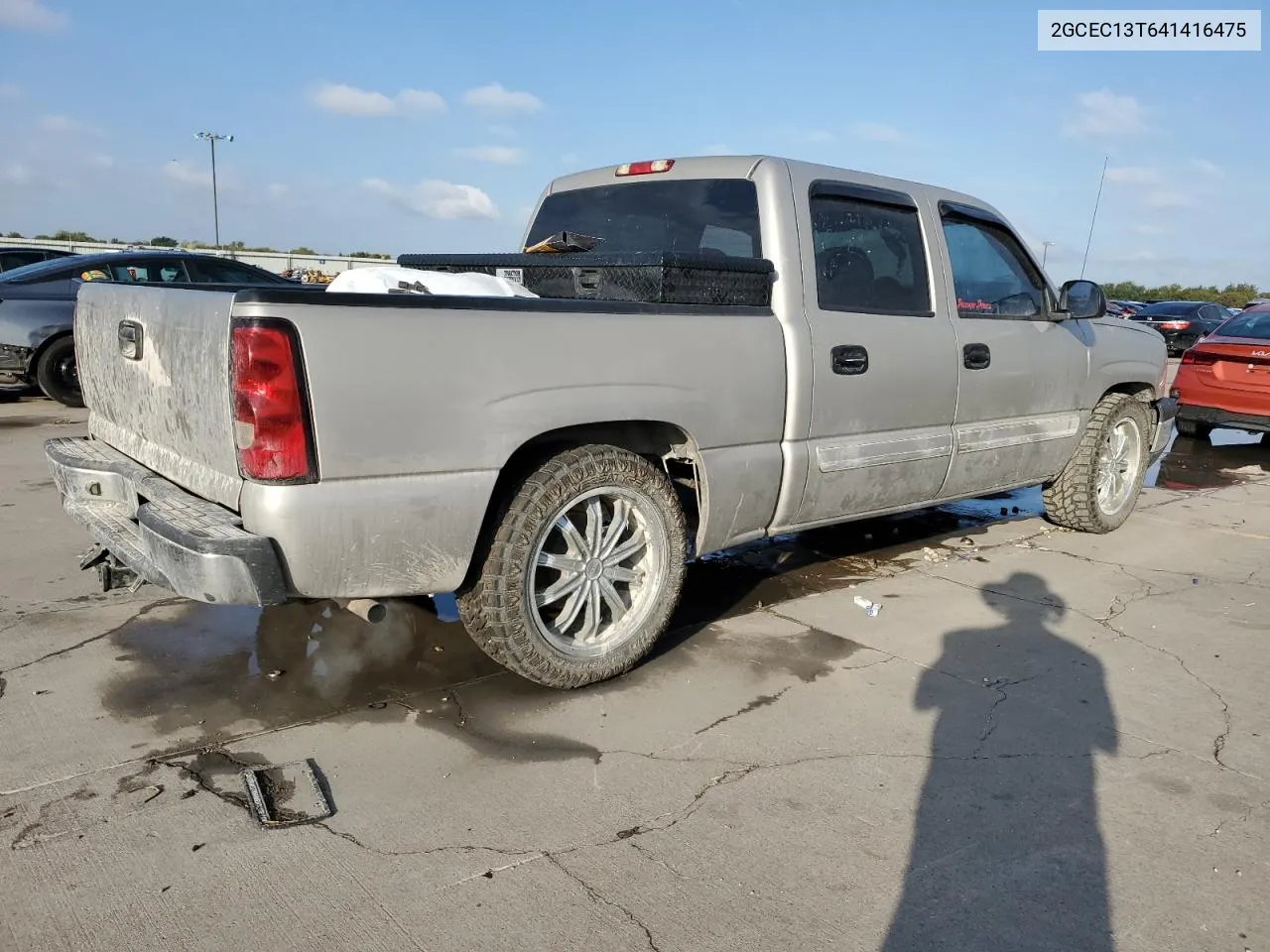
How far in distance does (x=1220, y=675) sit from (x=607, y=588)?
8.30 ft

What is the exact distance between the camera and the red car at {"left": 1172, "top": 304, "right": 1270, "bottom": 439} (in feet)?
31.2

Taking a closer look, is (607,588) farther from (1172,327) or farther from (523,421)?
(1172,327)

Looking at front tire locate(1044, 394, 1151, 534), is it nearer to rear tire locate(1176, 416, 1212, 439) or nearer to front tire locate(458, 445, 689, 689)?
front tire locate(458, 445, 689, 689)

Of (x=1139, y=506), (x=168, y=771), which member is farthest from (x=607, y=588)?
(x=1139, y=506)

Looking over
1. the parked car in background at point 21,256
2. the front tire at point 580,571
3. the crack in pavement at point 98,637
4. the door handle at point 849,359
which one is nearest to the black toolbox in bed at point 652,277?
the door handle at point 849,359

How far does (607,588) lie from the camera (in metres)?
3.59

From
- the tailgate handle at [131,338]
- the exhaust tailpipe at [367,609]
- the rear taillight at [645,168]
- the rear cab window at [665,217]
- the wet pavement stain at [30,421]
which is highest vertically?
the rear taillight at [645,168]

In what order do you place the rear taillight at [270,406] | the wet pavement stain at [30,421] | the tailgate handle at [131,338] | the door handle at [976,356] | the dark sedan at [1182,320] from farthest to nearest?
the dark sedan at [1182,320], the wet pavement stain at [30,421], the door handle at [976,356], the tailgate handle at [131,338], the rear taillight at [270,406]

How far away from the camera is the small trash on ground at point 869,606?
4492 millimetres

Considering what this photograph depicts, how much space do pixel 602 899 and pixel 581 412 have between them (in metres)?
1.55

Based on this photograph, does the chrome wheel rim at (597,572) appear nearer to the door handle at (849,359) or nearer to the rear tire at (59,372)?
the door handle at (849,359)

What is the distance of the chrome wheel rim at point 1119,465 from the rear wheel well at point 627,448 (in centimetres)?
329

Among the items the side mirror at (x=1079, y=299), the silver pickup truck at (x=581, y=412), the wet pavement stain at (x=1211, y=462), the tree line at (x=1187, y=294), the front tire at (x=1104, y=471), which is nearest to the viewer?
the silver pickup truck at (x=581, y=412)

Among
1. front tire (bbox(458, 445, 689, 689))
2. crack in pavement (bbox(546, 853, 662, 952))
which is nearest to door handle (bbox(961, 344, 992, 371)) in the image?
front tire (bbox(458, 445, 689, 689))
